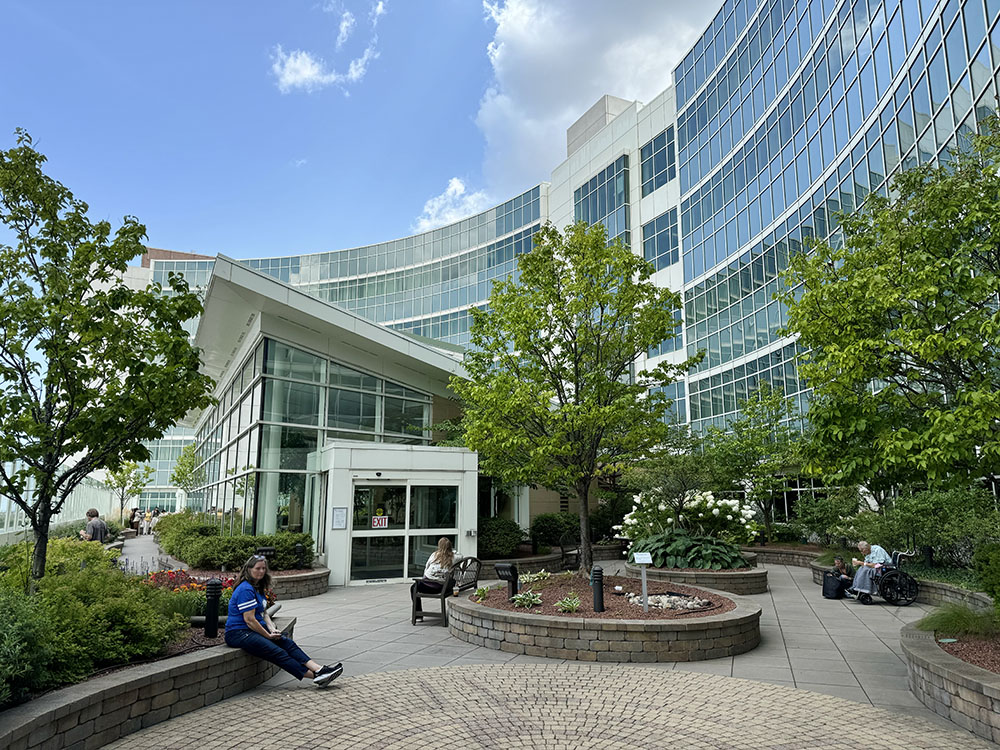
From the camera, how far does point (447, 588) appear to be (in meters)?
11.6

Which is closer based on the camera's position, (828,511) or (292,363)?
(292,363)

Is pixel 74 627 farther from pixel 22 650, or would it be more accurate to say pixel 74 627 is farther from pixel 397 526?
pixel 397 526

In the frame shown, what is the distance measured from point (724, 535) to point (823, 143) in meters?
17.2

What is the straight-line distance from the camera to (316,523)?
1759 cm

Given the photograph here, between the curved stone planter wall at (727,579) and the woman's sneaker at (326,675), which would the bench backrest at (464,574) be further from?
the woman's sneaker at (326,675)

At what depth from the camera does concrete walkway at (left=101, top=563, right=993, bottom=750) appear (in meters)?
5.86

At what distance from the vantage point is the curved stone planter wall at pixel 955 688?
5754mm

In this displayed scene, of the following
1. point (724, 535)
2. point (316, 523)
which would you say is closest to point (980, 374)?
point (724, 535)

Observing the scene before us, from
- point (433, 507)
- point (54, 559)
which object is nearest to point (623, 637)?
point (54, 559)

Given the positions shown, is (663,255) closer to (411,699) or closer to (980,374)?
(980,374)

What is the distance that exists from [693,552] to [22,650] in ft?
44.6

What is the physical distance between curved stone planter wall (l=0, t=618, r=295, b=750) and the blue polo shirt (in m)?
0.25

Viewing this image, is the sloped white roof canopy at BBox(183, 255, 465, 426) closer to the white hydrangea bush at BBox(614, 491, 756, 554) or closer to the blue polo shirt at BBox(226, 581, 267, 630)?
the white hydrangea bush at BBox(614, 491, 756, 554)

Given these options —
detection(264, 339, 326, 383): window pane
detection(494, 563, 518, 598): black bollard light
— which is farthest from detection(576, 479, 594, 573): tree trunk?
detection(264, 339, 326, 383): window pane
